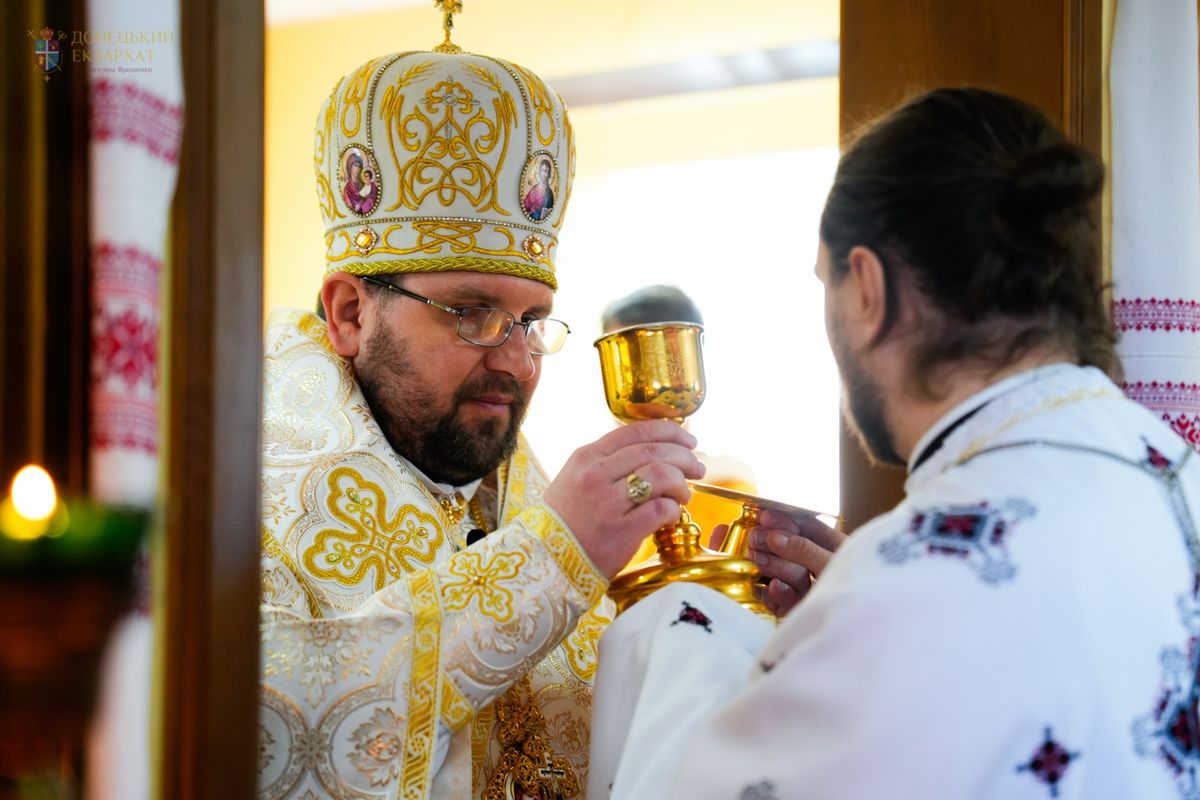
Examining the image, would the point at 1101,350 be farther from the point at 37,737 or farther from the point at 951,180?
the point at 37,737

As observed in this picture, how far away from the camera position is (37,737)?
3.80 feet

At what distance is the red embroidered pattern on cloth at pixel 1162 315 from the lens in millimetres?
2520

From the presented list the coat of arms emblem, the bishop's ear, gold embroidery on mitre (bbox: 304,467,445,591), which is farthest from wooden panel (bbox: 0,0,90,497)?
gold embroidery on mitre (bbox: 304,467,445,591)

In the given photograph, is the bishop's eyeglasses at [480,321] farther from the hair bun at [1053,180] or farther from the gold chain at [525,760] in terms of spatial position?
the hair bun at [1053,180]

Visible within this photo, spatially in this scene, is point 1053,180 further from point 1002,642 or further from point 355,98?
point 355,98

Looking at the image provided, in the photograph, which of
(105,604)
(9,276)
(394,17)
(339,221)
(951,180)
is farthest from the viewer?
(394,17)

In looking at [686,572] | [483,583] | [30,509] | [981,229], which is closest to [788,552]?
[686,572]

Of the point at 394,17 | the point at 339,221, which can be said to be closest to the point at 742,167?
the point at 394,17

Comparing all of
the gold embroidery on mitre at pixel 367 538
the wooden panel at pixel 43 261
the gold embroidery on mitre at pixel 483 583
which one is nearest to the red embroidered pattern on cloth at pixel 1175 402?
the gold embroidery on mitre at pixel 483 583

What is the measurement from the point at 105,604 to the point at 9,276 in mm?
363

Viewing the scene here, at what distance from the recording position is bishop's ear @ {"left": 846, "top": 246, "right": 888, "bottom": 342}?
1731 millimetres

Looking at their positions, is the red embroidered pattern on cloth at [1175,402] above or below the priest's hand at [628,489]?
above

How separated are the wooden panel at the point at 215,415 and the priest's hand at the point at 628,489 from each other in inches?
36.8

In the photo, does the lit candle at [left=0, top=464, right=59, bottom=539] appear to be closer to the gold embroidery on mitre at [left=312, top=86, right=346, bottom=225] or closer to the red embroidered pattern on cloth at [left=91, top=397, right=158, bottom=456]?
the red embroidered pattern on cloth at [left=91, top=397, right=158, bottom=456]
